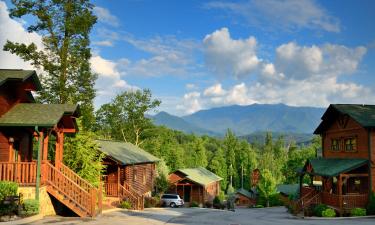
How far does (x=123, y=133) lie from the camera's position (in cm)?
8375

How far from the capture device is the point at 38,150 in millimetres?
21984

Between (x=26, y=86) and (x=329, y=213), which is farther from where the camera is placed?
(x=329, y=213)

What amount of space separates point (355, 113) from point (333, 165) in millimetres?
4895

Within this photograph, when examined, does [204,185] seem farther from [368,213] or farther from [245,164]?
[245,164]

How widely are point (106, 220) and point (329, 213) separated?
18.1 meters

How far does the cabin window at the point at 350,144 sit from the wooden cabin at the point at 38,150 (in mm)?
22718

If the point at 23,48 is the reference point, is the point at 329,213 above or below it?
below

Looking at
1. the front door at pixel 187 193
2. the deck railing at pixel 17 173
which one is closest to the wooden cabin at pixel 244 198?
the front door at pixel 187 193

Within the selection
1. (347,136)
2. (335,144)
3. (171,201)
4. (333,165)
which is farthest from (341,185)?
(171,201)

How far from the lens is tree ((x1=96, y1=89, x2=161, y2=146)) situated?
83625 mm

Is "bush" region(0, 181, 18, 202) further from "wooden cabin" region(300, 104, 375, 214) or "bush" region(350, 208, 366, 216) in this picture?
"bush" region(350, 208, 366, 216)

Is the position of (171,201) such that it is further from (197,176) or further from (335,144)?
(335,144)

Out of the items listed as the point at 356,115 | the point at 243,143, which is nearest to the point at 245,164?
the point at 243,143

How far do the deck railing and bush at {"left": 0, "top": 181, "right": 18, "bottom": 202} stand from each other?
132 cm
